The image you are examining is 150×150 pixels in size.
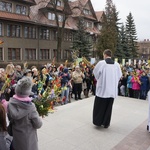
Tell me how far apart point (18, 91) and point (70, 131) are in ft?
9.69

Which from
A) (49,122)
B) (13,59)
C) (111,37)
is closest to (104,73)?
(49,122)

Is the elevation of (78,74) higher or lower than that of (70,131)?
higher

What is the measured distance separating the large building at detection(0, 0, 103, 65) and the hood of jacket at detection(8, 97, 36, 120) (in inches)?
939

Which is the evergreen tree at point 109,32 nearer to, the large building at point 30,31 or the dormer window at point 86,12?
the dormer window at point 86,12

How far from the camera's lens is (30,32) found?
3175 centimetres

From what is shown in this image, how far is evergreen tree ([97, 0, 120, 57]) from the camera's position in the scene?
40.2m

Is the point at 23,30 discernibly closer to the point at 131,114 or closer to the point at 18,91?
the point at 131,114

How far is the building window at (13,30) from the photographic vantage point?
28.8 metres

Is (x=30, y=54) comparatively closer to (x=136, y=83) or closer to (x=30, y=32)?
(x=30, y=32)

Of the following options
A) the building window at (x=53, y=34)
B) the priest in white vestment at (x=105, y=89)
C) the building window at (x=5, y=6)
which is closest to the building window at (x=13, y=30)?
the building window at (x=5, y=6)

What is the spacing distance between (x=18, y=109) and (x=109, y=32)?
39072 mm

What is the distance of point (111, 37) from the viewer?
4012 cm

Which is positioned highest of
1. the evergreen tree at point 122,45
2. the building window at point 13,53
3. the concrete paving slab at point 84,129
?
the evergreen tree at point 122,45

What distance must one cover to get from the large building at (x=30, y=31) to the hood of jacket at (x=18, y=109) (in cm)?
2385
